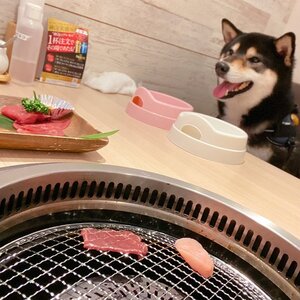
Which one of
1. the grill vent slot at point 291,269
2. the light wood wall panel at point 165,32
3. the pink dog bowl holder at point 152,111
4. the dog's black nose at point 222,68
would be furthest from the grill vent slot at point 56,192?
the dog's black nose at point 222,68

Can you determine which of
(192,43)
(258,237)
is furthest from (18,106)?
(192,43)

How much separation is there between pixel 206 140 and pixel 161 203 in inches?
13.7

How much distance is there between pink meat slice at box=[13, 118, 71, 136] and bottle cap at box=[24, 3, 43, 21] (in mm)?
480

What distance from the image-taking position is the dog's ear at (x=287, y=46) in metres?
1.58

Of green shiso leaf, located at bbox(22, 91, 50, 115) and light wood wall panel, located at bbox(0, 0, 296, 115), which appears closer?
green shiso leaf, located at bbox(22, 91, 50, 115)

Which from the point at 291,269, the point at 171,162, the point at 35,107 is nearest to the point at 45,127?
the point at 35,107

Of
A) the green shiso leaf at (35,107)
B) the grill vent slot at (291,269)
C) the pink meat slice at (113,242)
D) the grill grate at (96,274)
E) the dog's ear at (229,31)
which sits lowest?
the grill grate at (96,274)

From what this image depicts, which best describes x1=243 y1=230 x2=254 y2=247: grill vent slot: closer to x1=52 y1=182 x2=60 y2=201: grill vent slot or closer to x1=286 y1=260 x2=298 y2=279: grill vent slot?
x1=286 y1=260 x2=298 y2=279: grill vent slot

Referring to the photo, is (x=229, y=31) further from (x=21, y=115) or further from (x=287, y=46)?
(x=21, y=115)

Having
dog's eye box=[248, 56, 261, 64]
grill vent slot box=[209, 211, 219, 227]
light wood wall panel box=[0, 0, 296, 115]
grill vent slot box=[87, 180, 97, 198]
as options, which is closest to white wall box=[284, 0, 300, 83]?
light wood wall panel box=[0, 0, 296, 115]

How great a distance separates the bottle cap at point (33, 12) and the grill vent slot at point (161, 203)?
0.70 meters

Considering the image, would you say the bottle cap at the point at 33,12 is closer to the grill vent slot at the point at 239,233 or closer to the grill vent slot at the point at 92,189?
the grill vent slot at the point at 92,189

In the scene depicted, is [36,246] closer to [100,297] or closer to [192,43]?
[100,297]

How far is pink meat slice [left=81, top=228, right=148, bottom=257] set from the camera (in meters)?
0.51
